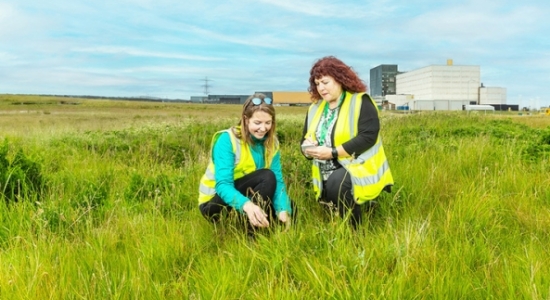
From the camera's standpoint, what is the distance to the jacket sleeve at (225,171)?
Answer: 10.3ft

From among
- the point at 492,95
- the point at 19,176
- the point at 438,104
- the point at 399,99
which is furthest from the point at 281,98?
the point at 19,176

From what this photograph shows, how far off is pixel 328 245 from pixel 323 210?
124 cm

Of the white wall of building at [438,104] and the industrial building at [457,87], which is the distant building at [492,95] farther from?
the white wall of building at [438,104]

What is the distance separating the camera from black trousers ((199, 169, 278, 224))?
3.35 metres

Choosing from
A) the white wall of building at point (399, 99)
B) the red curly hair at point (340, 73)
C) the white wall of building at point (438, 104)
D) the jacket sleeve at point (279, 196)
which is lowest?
the jacket sleeve at point (279, 196)

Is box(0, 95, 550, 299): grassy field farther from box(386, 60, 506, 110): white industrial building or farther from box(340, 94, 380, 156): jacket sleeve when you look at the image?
box(386, 60, 506, 110): white industrial building

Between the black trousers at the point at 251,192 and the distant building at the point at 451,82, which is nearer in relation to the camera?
the black trousers at the point at 251,192

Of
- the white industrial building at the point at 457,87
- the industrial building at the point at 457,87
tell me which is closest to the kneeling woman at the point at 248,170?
the industrial building at the point at 457,87

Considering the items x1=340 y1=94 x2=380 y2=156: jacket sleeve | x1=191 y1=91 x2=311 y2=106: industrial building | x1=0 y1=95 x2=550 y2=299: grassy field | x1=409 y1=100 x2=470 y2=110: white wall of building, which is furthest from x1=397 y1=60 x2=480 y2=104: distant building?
x1=340 y1=94 x2=380 y2=156: jacket sleeve

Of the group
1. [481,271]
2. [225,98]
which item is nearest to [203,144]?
[481,271]

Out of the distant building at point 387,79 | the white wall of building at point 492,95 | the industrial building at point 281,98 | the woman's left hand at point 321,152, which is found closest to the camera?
the woman's left hand at point 321,152

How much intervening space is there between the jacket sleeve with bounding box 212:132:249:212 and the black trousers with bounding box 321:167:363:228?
744 millimetres

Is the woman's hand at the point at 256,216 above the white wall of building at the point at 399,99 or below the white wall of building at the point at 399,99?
below

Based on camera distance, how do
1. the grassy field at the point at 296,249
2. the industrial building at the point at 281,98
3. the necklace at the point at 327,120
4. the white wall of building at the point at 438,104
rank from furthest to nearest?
the white wall of building at the point at 438,104 → the industrial building at the point at 281,98 → the necklace at the point at 327,120 → the grassy field at the point at 296,249
